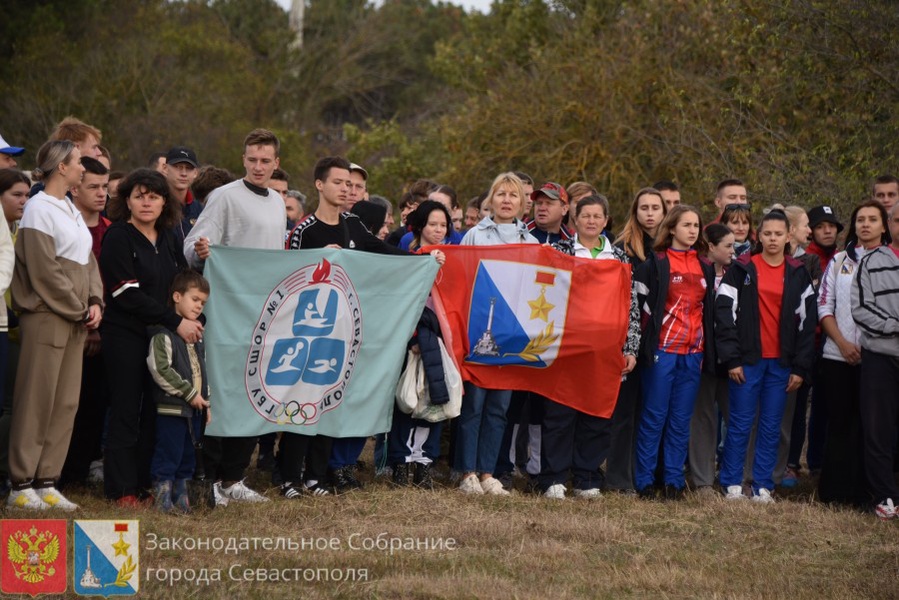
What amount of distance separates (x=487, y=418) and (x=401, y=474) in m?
0.80

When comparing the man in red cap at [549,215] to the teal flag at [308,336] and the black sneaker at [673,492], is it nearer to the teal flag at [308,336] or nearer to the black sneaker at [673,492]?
the teal flag at [308,336]

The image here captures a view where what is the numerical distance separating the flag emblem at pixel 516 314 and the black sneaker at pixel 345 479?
1.22m

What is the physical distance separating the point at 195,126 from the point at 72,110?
331 centimetres

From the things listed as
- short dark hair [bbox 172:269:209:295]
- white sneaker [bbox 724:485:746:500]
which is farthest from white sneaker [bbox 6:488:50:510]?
white sneaker [bbox 724:485:746:500]

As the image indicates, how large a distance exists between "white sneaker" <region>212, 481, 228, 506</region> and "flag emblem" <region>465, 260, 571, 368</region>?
2.06 m

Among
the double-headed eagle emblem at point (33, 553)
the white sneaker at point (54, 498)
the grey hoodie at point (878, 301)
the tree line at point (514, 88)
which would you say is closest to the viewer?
the double-headed eagle emblem at point (33, 553)

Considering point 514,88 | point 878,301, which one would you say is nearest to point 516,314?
point 878,301

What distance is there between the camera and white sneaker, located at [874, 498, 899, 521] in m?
9.32

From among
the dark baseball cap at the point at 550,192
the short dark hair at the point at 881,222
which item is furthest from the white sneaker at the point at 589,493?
the short dark hair at the point at 881,222

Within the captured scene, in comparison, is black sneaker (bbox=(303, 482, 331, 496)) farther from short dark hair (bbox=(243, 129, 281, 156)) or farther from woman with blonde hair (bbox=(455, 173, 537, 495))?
short dark hair (bbox=(243, 129, 281, 156))

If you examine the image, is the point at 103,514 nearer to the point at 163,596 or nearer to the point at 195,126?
the point at 163,596

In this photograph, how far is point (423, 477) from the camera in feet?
31.0

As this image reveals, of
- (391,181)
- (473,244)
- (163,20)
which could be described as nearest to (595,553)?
(473,244)

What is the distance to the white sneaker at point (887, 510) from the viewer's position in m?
9.32
